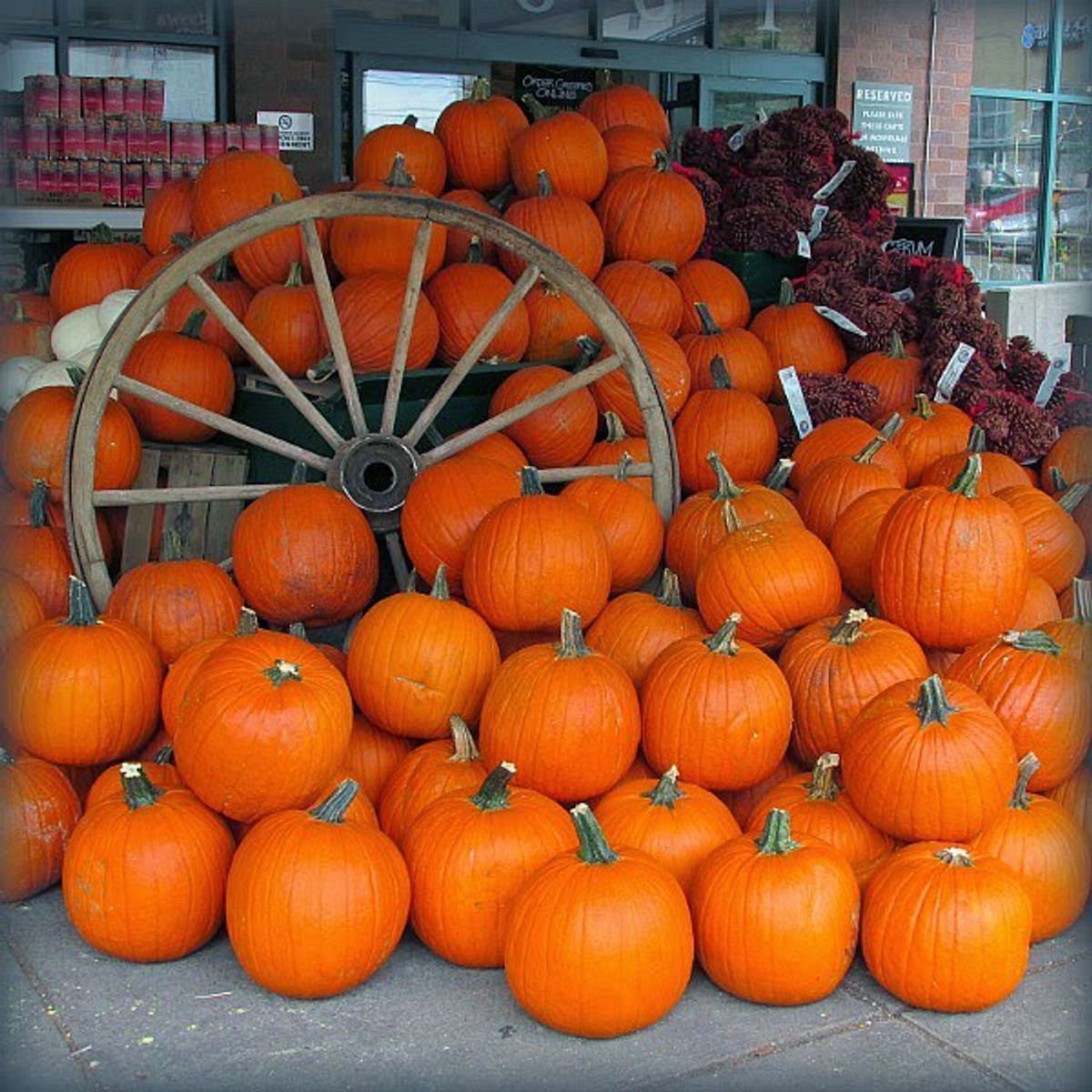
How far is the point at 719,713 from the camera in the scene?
3.04 m

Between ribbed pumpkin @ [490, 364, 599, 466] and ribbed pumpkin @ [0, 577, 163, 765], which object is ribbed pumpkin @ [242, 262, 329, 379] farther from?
ribbed pumpkin @ [0, 577, 163, 765]

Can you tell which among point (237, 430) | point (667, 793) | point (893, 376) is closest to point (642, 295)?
point (893, 376)

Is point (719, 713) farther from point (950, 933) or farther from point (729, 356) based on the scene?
point (729, 356)

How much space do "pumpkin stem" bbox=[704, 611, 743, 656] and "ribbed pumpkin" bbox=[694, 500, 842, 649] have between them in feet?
0.89

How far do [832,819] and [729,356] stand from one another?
2.05 metres

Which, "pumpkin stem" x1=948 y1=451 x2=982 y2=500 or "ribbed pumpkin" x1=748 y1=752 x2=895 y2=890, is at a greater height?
"pumpkin stem" x1=948 y1=451 x2=982 y2=500

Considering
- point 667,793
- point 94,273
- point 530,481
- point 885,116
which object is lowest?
point 667,793

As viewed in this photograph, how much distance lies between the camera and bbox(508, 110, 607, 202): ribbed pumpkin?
4.71 meters

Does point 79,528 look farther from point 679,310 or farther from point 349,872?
point 679,310

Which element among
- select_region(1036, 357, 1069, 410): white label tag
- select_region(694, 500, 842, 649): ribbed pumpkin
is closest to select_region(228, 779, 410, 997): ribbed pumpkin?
select_region(694, 500, 842, 649): ribbed pumpkin

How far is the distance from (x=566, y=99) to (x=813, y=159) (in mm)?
4665

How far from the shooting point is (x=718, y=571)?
341 centimetres

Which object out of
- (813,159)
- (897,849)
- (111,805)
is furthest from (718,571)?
(813,159)

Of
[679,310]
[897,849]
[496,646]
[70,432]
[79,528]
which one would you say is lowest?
[897,849]
